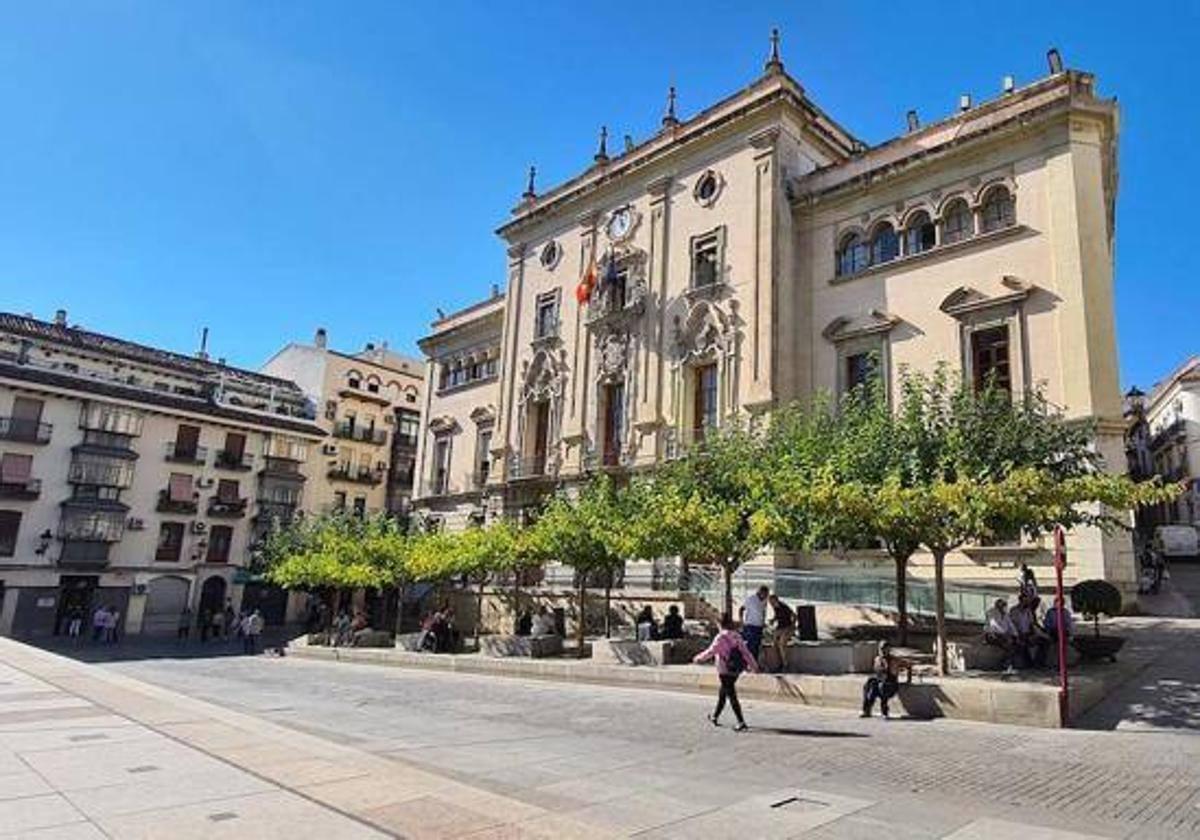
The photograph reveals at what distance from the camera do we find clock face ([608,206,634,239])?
111 feet

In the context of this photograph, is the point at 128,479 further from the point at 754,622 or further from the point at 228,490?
the point at 754,622

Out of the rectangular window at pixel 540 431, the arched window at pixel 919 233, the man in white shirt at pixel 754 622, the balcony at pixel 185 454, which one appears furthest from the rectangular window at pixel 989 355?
the balcony at pixel 185 454

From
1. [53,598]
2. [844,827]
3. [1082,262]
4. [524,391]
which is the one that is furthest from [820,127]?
[53,598]

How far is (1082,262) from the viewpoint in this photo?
21.7 m

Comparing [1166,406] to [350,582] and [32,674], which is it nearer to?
[350,582]

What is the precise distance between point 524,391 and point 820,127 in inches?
644

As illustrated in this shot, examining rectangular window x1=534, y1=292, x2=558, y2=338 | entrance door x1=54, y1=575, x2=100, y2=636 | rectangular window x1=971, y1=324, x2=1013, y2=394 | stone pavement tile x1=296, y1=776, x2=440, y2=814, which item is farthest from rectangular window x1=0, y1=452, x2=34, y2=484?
rectangular window x1=971, y1=324, x2=1013, y2=394

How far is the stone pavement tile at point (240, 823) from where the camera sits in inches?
213

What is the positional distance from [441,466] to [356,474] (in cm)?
1394

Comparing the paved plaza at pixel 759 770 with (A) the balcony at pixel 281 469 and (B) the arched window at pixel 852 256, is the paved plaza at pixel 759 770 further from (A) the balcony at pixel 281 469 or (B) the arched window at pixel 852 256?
(A) the balcony at pixel 281 469

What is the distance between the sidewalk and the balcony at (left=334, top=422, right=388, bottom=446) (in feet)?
146

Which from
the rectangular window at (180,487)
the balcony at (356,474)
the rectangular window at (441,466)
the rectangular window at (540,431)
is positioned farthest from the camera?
the balcony at (356,474)

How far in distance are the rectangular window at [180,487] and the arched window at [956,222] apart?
39.8 meters

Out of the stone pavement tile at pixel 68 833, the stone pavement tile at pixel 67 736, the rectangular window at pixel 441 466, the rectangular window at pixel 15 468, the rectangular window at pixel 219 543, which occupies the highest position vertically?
the rectangular window at pixel 441 466
